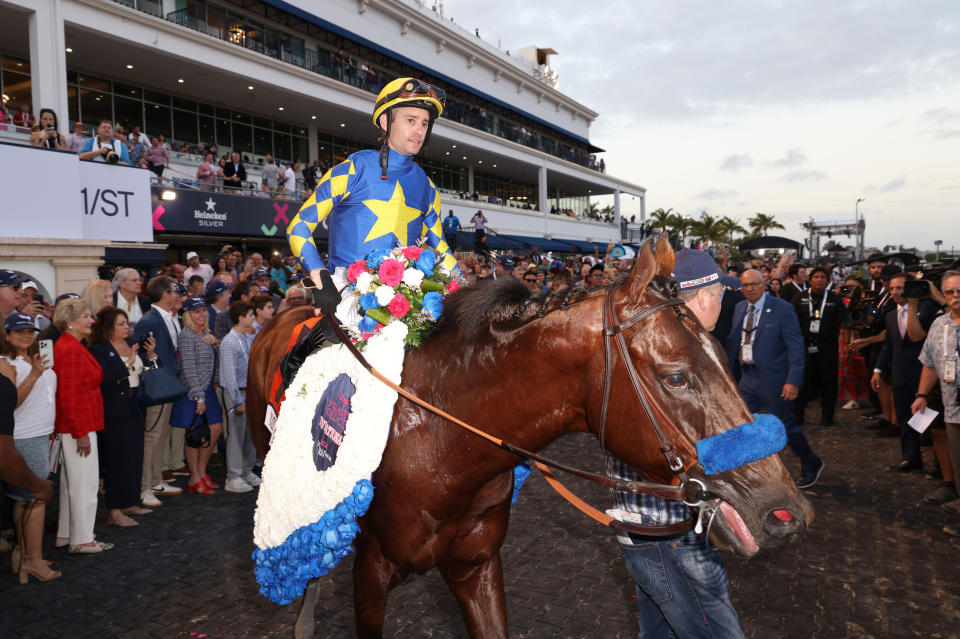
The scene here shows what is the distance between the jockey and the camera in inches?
116

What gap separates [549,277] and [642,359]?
13.3 meters

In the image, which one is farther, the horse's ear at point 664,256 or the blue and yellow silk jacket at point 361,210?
the blue and yellow silk jacket at point 361,210

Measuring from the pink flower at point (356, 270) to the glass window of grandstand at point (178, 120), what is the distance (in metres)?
21.2

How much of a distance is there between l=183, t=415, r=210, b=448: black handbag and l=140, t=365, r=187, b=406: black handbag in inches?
20.7

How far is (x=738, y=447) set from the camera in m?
1.73

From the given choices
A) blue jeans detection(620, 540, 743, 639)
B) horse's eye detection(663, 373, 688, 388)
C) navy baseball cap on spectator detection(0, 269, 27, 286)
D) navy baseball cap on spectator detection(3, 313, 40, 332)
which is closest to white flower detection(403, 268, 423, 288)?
horse's eye detection(663, 373, 688, 388)

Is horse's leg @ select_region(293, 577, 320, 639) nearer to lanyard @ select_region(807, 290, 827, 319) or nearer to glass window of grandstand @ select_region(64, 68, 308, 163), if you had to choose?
lanyard @ select_region(807, 290, 827, 319)

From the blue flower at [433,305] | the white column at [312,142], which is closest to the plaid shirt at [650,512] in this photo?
the blue flower at [433,305]

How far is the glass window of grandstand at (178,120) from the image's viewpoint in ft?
67.8

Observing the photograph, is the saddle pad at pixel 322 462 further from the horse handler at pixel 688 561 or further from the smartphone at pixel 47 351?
the smartphone at pixel 47 351

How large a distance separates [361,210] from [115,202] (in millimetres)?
A: 10273

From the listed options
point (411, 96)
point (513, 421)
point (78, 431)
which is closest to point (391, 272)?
point (513, 421)

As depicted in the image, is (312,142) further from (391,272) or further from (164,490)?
(391,272)

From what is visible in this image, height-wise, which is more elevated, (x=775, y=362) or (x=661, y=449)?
(x=661, y=449)
